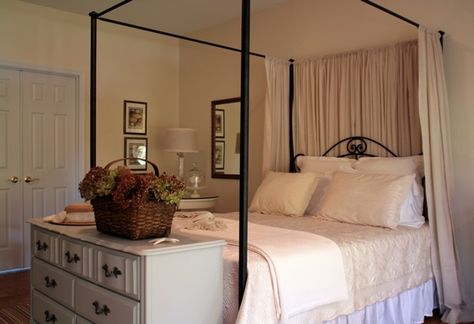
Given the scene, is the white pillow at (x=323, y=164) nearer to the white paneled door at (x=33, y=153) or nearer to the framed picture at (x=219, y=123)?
the framed picture at (x=219, y=123)

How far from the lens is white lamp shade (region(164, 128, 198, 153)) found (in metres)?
5.07

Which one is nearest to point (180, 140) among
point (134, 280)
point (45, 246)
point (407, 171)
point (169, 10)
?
point (169, 10)

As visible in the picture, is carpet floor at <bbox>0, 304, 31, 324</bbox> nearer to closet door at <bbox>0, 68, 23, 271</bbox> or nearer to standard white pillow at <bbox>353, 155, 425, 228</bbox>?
closet door at <bbox>0, 68, 23, 271</bbox>

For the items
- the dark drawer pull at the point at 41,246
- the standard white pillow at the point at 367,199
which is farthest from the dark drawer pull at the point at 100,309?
the standard white pillow at the point at 367,199

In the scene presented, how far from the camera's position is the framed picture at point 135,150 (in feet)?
17.9

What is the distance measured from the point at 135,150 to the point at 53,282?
321 cm

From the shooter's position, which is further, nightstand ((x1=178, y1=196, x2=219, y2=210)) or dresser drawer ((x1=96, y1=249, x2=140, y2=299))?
nightstand ((x1=178, y1=196, x2=219, y2=210))

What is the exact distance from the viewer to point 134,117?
5.53 metres

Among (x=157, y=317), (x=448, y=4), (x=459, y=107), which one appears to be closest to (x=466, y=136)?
(x=459, y=107)

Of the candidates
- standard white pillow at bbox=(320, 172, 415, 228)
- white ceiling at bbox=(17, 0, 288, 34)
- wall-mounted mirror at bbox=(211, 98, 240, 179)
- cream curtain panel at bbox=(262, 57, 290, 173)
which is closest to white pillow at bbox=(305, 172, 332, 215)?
standard white pillow at bbox=(320, 172, 415, 228)

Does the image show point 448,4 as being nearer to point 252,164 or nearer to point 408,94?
point 408,94

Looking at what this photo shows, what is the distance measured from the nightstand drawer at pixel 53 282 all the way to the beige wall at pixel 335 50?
2620 mm

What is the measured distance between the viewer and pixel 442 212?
3.13 meters

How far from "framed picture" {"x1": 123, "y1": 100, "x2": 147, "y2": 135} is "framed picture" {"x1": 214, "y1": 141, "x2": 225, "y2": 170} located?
0.99 m
